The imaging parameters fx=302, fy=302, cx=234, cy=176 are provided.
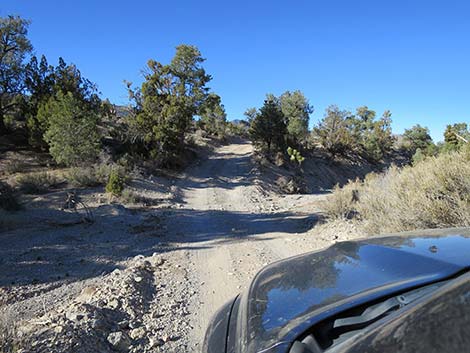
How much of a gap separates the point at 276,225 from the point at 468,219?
5772 millimetres

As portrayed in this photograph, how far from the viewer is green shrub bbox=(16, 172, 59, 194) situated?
42.1 feet

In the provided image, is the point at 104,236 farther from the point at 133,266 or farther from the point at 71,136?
the point at 71,136

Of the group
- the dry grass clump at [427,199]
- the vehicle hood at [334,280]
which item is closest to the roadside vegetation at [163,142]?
the dry grass clump at [427,199]

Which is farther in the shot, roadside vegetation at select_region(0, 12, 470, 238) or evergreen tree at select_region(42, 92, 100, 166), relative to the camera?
evergreen tree at select_region(42, 92, 100, 166)

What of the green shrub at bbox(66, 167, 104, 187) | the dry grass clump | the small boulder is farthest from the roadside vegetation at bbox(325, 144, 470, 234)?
the green shrub at bbox(66, 167, 104, 187)

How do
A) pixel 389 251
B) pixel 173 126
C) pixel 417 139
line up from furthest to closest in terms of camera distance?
pixel 417 139, pixel 173 126, pixel 389 251

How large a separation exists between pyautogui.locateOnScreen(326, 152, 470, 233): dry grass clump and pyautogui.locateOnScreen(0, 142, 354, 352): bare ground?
1493 millimetres

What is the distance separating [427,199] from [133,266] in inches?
231

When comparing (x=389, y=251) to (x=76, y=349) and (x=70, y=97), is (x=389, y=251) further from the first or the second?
(x=70, y=97)

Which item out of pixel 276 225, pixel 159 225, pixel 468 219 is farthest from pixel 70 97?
pixel 468 219

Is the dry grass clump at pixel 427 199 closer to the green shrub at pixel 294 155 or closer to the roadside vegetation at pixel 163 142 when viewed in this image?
the roadside vegetation at pixel 163 142

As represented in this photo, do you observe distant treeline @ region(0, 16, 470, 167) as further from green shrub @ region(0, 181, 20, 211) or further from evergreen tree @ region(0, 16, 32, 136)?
green shrub @ region(0, 181, 20, 211)

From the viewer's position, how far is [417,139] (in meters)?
52.8

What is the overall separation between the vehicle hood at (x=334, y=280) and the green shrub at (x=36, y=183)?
13.6 metres
